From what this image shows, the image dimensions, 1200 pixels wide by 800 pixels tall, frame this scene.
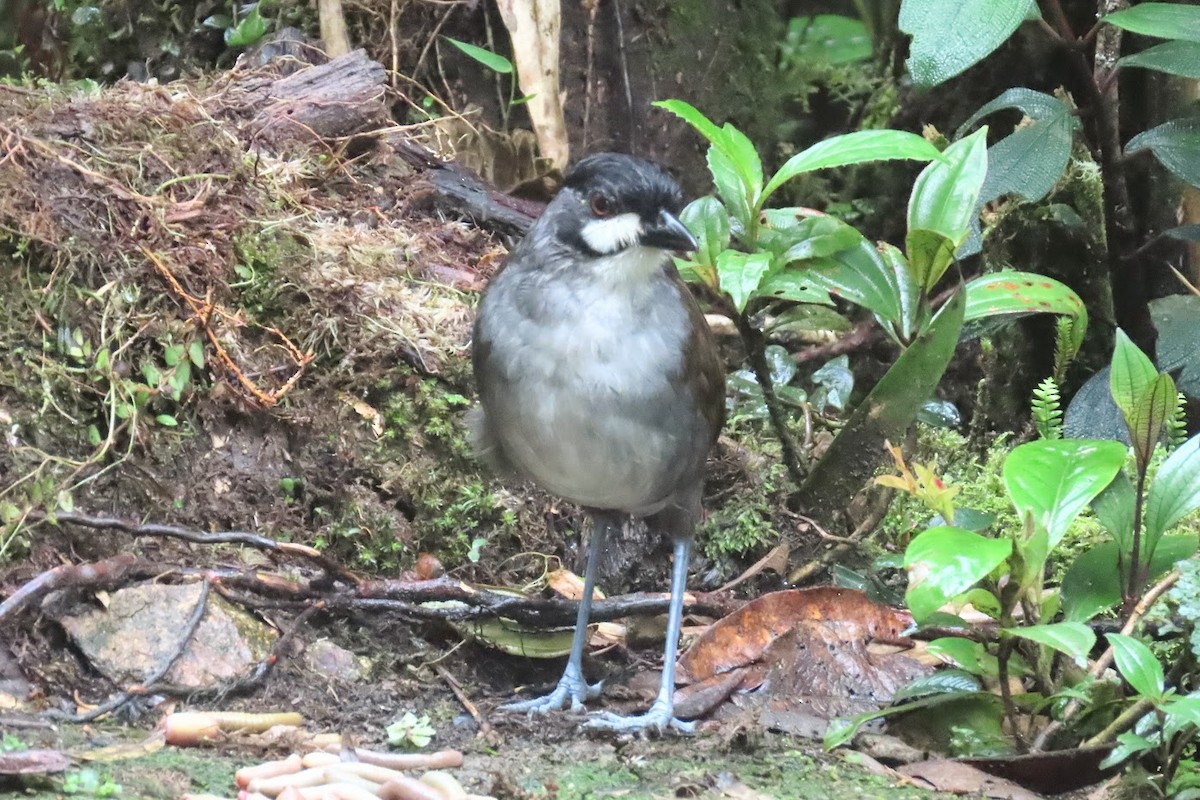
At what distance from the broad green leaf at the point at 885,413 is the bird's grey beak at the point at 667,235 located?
88 centimetres

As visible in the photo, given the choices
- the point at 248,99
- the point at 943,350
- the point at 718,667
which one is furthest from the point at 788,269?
the point at 248,99

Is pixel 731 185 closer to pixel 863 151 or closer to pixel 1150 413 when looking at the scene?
pixel 863 151

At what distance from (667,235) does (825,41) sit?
443cm

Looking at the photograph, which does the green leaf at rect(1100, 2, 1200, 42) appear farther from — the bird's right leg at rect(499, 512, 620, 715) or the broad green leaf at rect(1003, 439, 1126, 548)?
the bird's right leg at rect(499, 512, 620, 715)

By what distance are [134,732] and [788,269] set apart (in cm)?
211

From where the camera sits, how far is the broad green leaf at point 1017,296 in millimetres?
3330

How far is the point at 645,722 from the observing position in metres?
3.03

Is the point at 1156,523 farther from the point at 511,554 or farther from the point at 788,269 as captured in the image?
the point at 511,554

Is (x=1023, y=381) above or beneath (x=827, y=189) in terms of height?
beneath

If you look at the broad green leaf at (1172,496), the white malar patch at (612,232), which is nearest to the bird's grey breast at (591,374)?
the white malar patch at (612,232)

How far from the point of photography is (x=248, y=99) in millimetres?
4754

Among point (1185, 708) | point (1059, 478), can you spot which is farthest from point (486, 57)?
point (1185, 708)

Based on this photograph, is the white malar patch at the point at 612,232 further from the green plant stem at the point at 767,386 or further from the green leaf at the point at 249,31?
the green leaf at the point at 249,31

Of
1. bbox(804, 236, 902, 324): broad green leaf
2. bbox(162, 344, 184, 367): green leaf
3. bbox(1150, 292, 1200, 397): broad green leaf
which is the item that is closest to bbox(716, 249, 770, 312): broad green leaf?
bbox(804, 236, 902, 324): broad green leaf
